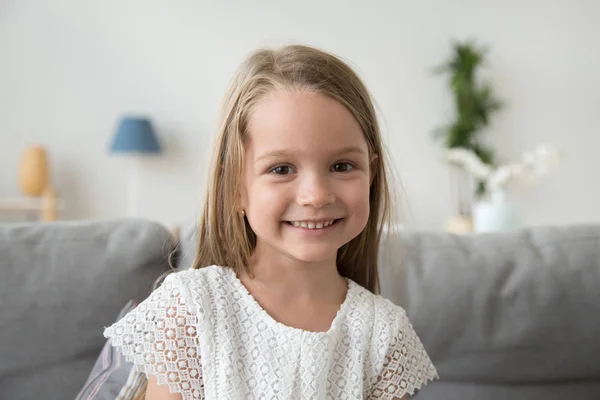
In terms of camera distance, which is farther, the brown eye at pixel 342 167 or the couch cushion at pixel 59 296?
the couch cushion at pixel 59 296

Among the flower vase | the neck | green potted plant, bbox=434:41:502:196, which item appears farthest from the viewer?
green potted plant, bbox=434:41:502:196

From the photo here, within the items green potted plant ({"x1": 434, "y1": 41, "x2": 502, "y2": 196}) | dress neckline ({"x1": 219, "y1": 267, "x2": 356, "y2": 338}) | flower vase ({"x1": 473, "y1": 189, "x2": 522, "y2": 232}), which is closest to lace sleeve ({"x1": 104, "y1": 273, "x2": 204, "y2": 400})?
dress neckline ({"x1": 219, "y1": 267, "x2": 356, "y2": 338})

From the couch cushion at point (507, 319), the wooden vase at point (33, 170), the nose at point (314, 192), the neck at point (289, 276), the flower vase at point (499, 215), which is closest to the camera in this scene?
the nose at point (314, 192)

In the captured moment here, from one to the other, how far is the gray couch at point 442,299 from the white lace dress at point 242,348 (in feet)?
1.08

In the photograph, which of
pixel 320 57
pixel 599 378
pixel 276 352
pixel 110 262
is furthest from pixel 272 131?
pixel 599 378

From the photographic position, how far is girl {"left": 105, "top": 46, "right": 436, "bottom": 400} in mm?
1051

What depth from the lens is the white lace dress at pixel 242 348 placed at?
106 cm

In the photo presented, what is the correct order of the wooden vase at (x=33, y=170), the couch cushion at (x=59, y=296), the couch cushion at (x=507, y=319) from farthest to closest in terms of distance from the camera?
the wooden vase at (x=33, y=170), the couch cushion at (x=507, y=319), the couch cushion at (x=59, y=296)

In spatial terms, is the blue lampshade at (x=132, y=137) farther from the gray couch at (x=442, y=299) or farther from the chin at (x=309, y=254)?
the chin at (x=309, y=254)

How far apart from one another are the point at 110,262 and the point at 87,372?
233 mm

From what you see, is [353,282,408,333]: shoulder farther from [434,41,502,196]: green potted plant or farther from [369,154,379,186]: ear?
[434,41,502,196]: green potted plant

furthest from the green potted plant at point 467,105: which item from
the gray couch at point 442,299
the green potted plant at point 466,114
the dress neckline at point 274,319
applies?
the dress neckline at point 274,319

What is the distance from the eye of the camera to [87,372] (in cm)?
140

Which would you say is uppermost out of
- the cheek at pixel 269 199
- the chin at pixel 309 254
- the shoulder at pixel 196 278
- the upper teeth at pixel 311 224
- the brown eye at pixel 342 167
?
the brown eye at pixel 342 167
